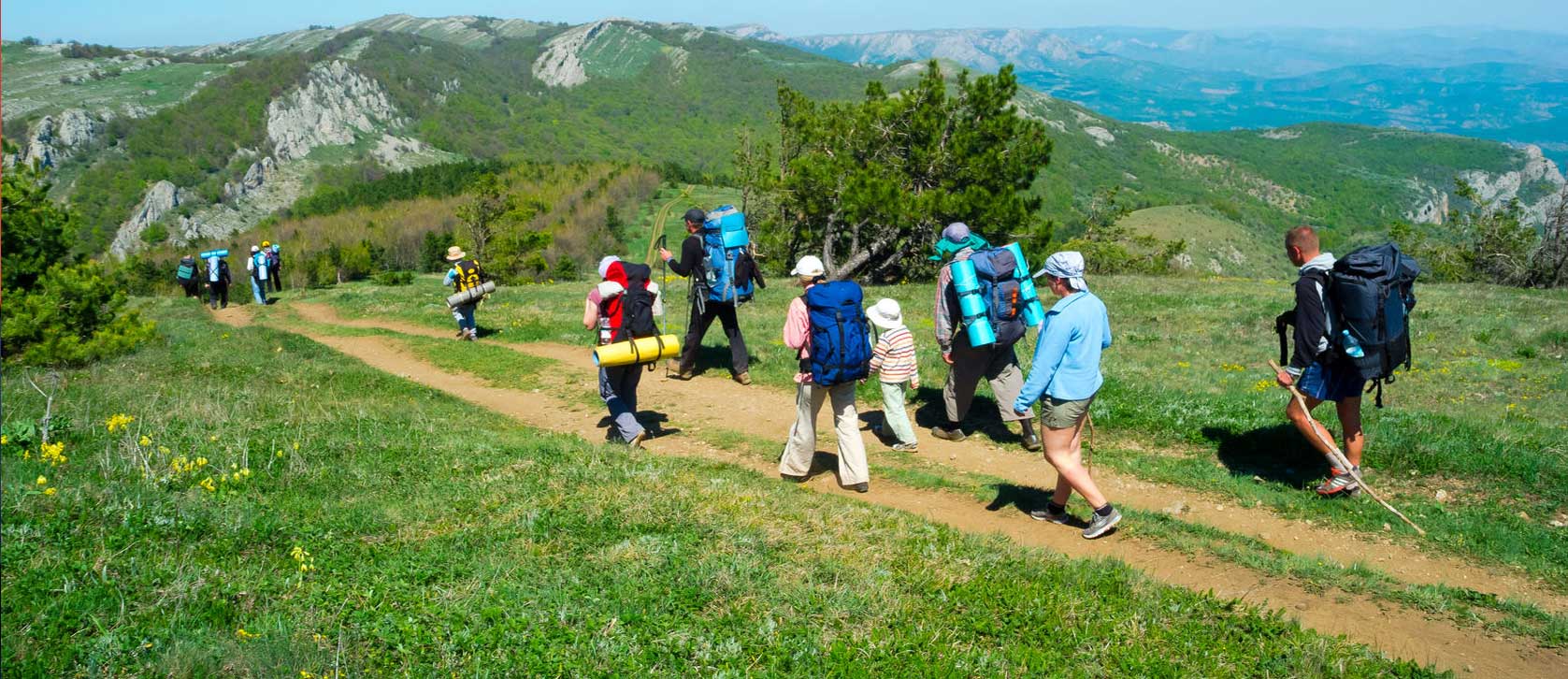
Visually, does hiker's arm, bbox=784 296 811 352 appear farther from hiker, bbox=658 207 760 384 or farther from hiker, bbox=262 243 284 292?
hiker, bbox=262 243 284 292

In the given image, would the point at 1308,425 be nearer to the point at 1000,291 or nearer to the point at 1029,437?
the point at 1029,437

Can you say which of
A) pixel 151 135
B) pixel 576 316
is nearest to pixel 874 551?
pixel 576 316

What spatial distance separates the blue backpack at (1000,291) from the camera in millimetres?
9648

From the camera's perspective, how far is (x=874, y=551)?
6.54 m

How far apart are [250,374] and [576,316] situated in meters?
7.65

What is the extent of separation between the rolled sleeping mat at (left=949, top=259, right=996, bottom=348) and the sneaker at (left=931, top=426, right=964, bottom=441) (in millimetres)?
1604

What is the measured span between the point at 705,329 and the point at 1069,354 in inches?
292

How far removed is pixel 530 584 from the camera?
18.2 feet

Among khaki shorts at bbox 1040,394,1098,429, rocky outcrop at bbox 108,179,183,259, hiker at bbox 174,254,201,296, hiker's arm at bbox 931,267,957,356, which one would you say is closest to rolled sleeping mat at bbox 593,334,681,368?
hiker's arm at bbox 931,267,957,356

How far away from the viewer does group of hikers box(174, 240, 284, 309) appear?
85.3ft

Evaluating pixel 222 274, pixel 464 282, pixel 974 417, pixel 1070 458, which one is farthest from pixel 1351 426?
pixel 222 274

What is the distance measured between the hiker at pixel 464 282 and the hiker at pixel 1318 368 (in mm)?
15132

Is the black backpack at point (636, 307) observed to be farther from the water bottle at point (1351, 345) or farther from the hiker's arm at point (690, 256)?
the water bottle at point (1351, 345)

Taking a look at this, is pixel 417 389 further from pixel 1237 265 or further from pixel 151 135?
pixel 151 135
